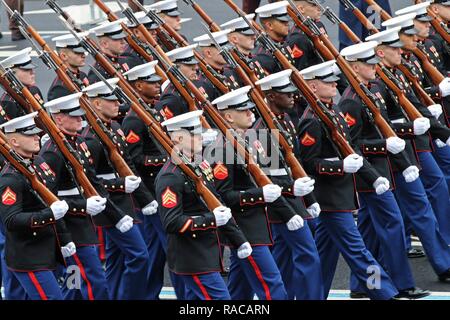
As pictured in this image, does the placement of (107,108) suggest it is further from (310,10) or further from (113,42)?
(310,10)

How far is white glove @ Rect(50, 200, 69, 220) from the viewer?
32.9 feet

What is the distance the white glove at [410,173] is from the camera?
468 inches

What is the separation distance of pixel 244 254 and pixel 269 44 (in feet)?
10.8

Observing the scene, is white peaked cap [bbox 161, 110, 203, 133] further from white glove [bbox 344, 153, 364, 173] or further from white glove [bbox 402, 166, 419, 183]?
white glove [bbox 402, 166, 419, 183]

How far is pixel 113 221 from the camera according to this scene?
1102cm

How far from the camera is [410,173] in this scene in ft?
39.0

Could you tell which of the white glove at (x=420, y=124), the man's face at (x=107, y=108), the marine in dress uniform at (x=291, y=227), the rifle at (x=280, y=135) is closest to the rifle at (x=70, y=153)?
the man's face at (x=107, y=108)

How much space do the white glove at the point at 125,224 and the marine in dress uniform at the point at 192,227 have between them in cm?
87

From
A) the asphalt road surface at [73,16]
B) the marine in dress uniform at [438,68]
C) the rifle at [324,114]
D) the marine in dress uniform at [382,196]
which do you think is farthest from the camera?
the asphalt road surface at [73,16]

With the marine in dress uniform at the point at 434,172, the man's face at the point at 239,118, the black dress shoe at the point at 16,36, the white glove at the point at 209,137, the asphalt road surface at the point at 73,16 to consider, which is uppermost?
the man's face at the point at 239,118

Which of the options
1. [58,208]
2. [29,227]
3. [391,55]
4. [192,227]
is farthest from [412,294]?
[29,227]

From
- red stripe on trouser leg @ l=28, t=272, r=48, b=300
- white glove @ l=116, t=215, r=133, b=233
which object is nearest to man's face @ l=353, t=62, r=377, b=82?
white glove @ l=116, t=215, r=133, b=233

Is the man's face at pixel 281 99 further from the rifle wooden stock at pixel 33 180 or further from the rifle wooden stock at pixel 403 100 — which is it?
the rifle wooden stock at pixel 33 180

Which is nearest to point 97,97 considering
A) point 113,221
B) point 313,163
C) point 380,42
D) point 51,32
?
point 113,221
